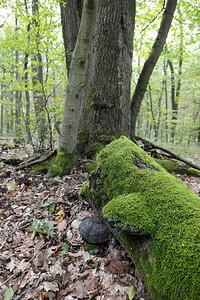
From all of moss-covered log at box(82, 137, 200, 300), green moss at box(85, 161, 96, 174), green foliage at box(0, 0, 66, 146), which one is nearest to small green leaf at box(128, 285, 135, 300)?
moss-covered log at box(82, 137, 200, 300)

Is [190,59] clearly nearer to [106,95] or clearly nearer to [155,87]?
[155,87]

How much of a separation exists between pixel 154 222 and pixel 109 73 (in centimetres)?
366

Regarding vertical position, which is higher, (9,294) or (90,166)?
(90,166)

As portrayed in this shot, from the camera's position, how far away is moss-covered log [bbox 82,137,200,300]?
1.21 m

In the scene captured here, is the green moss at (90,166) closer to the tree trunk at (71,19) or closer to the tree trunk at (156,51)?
the tree trunk at (156,51)

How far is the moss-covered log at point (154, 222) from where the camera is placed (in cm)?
121

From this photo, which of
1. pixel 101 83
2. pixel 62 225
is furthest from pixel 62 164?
pixel 101 83

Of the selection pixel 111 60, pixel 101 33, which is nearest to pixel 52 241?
pixel 111 60

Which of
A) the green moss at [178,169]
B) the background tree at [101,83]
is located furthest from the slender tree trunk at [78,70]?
the green moss at [178,169]

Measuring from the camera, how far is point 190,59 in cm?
1396

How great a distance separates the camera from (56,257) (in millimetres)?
2322

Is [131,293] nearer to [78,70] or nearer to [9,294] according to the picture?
[9,294]

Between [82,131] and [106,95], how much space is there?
1.10 meters

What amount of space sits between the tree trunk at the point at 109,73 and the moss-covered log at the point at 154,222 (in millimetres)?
2192
